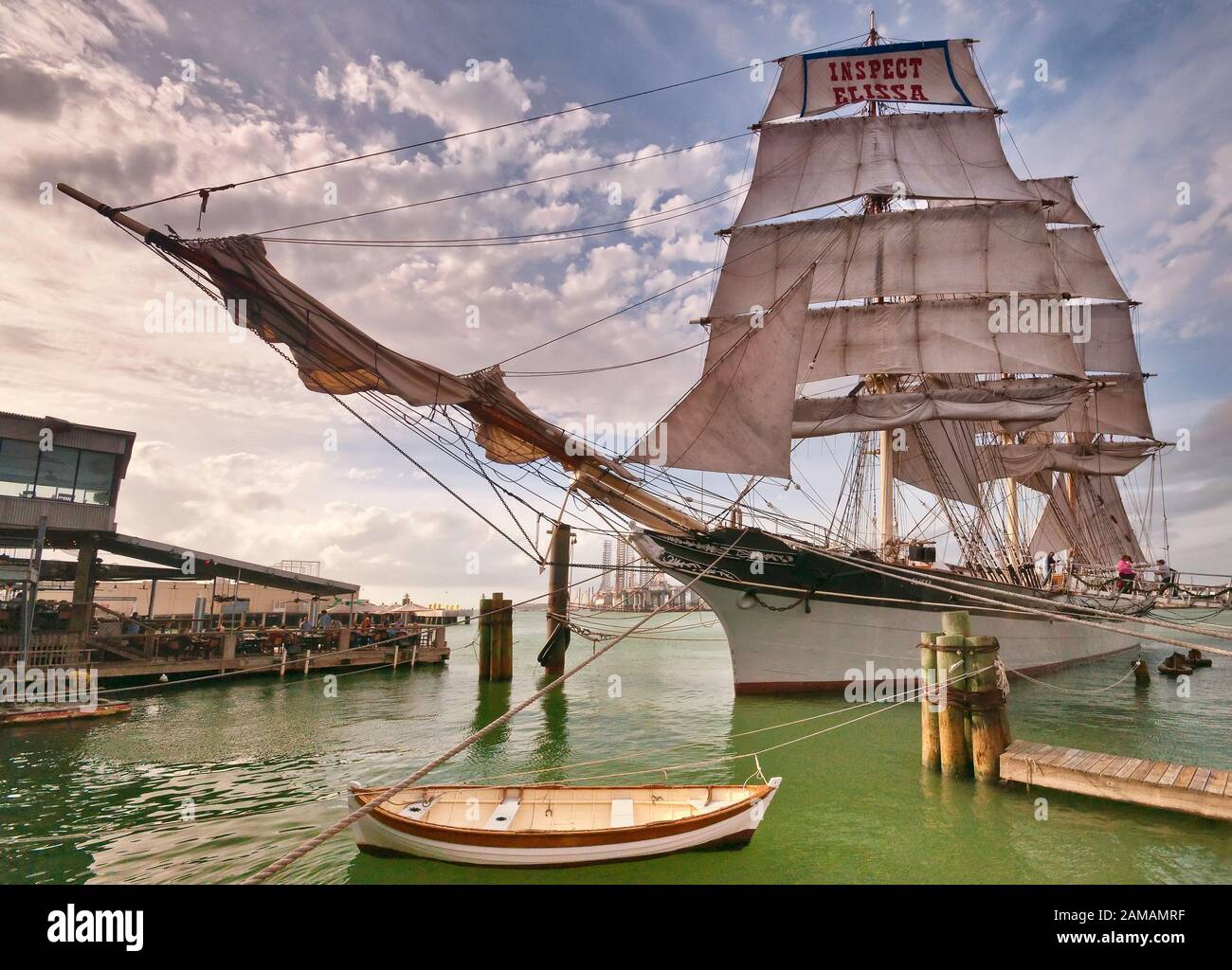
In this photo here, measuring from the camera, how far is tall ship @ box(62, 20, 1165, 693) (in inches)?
645

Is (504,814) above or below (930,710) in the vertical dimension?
below

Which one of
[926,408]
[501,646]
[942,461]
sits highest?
[926,408]

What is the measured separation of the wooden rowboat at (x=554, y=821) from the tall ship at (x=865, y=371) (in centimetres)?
719

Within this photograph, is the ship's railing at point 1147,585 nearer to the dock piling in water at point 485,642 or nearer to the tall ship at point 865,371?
the tall ship at point 865,371

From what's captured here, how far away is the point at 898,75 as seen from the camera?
32719 millimetres

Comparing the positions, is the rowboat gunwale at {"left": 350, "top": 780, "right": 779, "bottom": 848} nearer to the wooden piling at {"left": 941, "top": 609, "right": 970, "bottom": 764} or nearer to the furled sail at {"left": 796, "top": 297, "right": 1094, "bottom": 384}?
the wooden piling at {"left": 941, "top": 609, "right": 970, "bottom": 764}

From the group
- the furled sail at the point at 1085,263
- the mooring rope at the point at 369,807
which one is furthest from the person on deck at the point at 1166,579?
the mooring rope at the point at 369,807

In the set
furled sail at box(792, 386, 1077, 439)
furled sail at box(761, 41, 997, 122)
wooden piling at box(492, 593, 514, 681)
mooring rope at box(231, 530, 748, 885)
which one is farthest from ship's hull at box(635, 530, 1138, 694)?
Answer: furled sail at box(761, 41, 997, 122)

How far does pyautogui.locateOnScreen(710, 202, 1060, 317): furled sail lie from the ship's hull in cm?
1558

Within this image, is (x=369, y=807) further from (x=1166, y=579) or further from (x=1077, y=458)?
(x=1077, y=458)

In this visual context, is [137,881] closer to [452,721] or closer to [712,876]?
[712,876]

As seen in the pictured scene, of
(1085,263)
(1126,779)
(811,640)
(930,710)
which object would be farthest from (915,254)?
(1126,779)

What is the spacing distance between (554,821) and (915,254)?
31.5 metres
